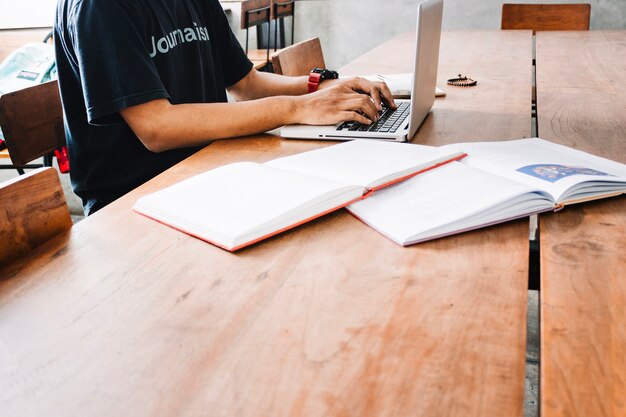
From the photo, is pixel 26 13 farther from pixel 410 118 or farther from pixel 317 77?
pixel 410 118

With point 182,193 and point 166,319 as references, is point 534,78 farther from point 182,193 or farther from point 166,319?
point 166,319

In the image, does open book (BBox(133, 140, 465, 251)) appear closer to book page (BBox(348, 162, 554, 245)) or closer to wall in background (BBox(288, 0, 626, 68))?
book page (BBox(348, 162, 554, 245))

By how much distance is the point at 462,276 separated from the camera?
703 millimetres

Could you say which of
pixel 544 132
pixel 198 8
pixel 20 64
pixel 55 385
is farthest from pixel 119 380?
pixel 20 64

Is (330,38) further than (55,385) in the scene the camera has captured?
Yes

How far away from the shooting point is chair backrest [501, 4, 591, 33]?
3.24 meters

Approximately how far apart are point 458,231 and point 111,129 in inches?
34.5

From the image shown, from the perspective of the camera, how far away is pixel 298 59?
223cm

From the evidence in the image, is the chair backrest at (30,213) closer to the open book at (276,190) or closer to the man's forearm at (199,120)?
the open book at (276,190)

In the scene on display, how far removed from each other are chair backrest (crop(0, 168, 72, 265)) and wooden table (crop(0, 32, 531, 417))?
23mm

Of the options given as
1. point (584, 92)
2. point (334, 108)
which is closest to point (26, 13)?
point (334, 108)

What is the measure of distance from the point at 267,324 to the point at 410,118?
0.71 metres

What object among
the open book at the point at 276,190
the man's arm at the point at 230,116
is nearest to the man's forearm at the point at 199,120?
the man's arm at the point at 230,116

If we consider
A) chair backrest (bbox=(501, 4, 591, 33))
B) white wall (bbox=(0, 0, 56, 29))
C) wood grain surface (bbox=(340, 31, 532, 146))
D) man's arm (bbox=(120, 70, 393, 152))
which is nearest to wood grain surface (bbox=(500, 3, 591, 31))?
chair backrest (bbox=(501, 4, 591, 33))
